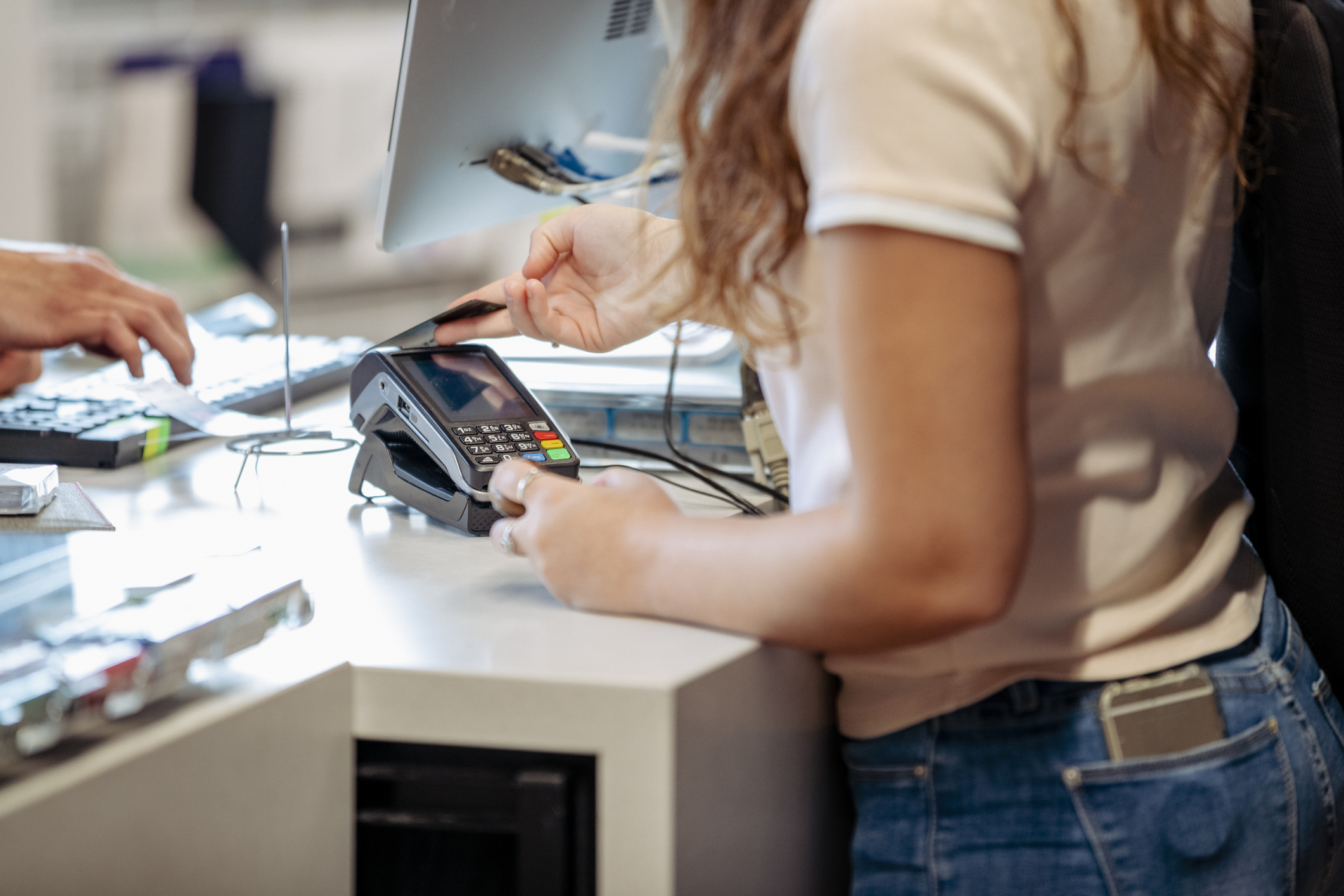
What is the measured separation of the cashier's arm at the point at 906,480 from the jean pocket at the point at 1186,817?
15cm

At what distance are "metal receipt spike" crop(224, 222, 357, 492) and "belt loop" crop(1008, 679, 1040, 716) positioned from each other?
0.62 m

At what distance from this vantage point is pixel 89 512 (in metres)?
0.81

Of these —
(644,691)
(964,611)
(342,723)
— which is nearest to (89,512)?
(342,723)

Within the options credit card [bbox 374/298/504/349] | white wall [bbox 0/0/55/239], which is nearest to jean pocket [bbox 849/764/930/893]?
credit card [bbox 374/298/504/349]

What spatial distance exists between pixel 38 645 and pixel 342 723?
0.14 m

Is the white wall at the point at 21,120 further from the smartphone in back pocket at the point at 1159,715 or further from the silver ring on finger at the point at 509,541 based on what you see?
the smartphone in back pocket at the point at 1159,715

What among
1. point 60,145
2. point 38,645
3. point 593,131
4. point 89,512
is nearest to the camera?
point 38,645

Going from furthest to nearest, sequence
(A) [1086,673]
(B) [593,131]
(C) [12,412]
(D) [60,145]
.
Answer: (D) [60,145]
(B) [593,131]
(C) [12,412]
(A) [1086,673]

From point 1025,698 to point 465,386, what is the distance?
434 mm

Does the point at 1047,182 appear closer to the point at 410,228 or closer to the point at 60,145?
the point at 410,228

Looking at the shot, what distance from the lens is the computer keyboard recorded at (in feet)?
3.24

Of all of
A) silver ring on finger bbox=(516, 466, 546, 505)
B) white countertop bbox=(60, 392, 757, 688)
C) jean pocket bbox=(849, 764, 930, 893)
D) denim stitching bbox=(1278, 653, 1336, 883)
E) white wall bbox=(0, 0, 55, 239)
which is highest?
white wall bbox=(0, 0, 55, 239)

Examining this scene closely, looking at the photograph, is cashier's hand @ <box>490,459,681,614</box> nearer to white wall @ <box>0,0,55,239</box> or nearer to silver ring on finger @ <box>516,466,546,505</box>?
silver ring on finger @ <box>516,466,546,505</box>

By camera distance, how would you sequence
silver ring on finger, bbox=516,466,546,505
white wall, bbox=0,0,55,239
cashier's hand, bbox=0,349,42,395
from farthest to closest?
white wall, bbox=0,0,55,239 → cashier's hand, bbox=0,349,42,395 → silver ring on finger, bbox=516,466,546,505
